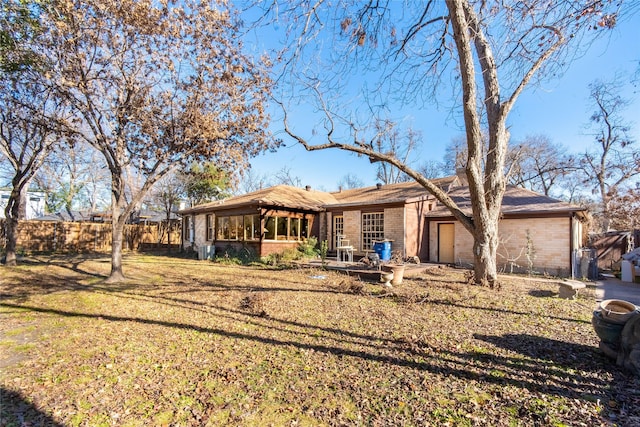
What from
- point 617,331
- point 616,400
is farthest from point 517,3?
point 616,400

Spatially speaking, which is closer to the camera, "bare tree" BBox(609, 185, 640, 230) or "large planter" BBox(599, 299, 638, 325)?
"large planter" BBox(599, 299, 638, 325)

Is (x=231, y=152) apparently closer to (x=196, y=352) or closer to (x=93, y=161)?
(x=196, y=352)

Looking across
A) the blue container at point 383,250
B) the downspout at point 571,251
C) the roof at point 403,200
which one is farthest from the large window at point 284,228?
the downspout at point 571,251

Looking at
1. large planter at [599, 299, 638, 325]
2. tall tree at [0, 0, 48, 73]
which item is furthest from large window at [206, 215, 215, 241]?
large planter at [599, 299, 638, 325]

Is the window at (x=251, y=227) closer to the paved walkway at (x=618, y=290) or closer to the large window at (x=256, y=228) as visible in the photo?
the large window at (x=256, y=228)

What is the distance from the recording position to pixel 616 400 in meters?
3.11

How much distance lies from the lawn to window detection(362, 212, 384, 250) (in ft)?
24.3

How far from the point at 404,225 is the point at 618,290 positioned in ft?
23.6

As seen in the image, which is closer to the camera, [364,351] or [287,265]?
[364,351]

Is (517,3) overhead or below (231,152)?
overhead

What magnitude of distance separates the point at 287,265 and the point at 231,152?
578cm

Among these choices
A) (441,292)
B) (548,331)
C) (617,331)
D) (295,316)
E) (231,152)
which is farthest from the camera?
(231,152)

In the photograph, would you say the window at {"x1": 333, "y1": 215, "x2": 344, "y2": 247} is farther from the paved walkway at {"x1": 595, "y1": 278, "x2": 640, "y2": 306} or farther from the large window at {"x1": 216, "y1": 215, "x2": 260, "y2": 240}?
the paved walkway at {"x1": 595, "y1": 278, "x2": 640, "y2": 306}

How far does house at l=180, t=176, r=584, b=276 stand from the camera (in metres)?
12.0
